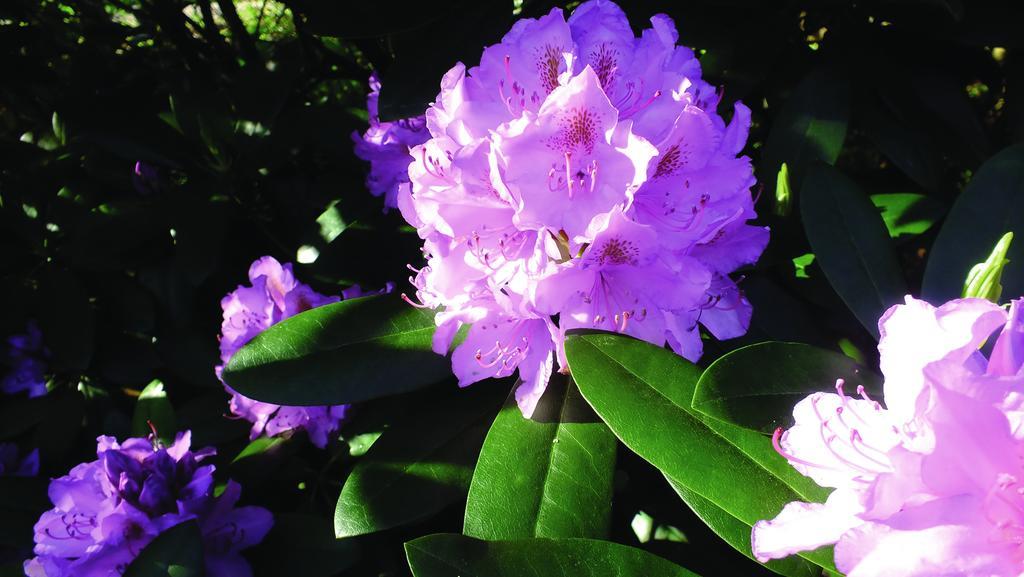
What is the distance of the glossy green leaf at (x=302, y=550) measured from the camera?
1.14 meters

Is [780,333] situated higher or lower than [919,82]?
lower

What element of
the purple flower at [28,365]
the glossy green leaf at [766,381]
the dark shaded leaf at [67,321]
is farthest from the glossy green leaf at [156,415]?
the glossy green leaf at [766,381]

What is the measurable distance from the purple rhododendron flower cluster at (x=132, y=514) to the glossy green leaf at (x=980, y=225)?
1113 mm

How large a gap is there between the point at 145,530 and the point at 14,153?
1153 mm

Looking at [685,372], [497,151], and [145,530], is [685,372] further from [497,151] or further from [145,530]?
[145,530]

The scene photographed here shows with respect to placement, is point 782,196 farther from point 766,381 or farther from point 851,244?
point 766,381

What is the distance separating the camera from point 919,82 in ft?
4.86

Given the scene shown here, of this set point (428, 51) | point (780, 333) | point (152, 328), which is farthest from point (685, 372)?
point (152, 328)

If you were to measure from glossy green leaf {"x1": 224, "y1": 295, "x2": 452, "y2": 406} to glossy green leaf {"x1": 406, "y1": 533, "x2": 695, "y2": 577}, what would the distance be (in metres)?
0.29

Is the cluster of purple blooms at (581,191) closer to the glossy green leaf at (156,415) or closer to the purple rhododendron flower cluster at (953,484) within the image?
the purple rhododendron flower cluster at (953,484)

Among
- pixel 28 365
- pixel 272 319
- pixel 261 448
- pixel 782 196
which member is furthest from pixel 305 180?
pixel 782 196

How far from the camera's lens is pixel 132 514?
1132 mm

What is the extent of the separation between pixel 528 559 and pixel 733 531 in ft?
0.77

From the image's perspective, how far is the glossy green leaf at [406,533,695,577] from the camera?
73cm
